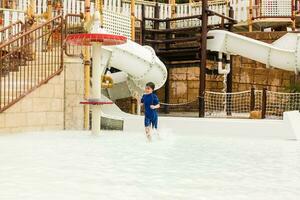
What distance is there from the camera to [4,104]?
480 inches

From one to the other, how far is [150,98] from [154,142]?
97 centimetres

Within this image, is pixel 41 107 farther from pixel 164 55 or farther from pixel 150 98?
pixel 164 55

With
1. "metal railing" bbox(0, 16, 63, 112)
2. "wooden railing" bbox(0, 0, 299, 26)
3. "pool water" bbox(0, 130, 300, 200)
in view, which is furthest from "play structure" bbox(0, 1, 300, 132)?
"pool water" bbox(0, 130, 300, 200)

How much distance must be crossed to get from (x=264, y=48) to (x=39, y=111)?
6.87 m

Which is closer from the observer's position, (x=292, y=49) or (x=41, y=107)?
(x=41, y=107)

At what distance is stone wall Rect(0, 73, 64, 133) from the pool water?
1038 millimetres

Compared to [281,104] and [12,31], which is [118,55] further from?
[281,104]

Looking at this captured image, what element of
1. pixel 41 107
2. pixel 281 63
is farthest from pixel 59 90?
pixel 281 63

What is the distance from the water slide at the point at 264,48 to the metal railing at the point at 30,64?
15.6 feet

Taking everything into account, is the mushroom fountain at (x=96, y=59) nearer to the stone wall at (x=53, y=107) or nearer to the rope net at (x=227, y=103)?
the stone wall at (x=53, y=107)

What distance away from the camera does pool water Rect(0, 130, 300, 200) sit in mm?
5324

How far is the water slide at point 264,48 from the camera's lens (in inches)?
587

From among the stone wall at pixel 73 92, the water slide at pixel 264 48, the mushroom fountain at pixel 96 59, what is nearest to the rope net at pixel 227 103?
the water slide at pixel 264 48

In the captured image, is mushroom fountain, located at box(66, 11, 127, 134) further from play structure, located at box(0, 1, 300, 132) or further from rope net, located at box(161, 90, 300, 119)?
rope net, located at box(161, 90, 300, 119)
